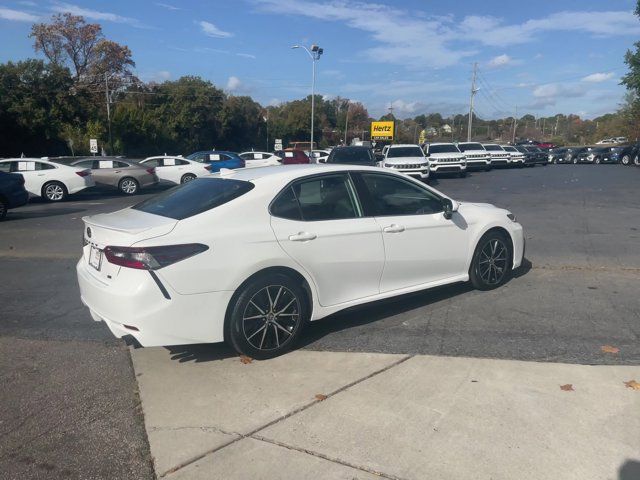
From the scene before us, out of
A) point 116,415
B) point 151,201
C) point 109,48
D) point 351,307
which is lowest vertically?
point 116,415

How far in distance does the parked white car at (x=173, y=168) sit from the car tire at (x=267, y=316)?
66.6 ft

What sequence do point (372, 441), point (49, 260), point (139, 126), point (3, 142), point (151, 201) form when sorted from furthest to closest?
point (139, 126) → point (3, 142) → point (49, 260) → point (151, 201) → point (372, 441)

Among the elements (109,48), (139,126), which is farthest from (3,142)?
(109,48)

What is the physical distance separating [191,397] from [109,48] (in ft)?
222

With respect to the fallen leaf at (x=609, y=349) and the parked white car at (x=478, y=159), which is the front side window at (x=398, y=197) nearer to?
the fallen leaf at (x=609, y=349)

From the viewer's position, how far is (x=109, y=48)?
2474 inches

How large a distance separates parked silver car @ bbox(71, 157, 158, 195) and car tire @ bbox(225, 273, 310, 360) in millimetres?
18895

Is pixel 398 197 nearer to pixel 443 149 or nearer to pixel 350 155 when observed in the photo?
pixel 350 155

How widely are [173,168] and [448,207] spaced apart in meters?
20.3

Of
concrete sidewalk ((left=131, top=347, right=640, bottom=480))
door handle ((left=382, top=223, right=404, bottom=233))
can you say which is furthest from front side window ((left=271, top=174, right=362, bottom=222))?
concrete sidewalk ((left=131, top=347, right=640, bottom=480))

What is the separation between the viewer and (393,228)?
5.07 m

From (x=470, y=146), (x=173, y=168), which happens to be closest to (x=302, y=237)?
(x=173, y=168)

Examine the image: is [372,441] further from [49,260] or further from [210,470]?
[49,260]

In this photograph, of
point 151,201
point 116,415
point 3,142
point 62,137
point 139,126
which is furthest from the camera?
point 139,126
